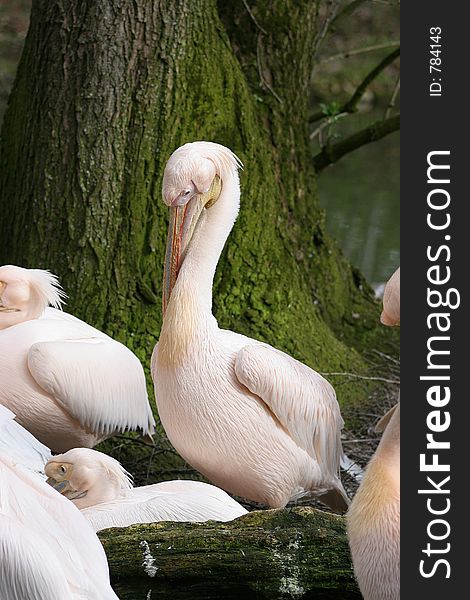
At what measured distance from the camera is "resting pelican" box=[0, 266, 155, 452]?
3.76 metres

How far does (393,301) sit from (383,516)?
0.41 metres

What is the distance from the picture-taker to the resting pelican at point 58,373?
376 centimetres

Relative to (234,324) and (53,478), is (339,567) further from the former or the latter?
(234,324)

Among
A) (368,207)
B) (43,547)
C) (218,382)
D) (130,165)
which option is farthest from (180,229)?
(368,207)

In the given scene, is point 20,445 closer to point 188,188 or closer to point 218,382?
point 218,382

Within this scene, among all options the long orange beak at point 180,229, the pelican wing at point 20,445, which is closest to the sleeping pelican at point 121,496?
the pelican wing at point 20,445

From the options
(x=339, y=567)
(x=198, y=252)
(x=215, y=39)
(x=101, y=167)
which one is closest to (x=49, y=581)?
(x=339, y=567)

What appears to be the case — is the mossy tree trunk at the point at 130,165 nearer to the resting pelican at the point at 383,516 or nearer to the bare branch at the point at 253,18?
the bare branch at the point at 253,18

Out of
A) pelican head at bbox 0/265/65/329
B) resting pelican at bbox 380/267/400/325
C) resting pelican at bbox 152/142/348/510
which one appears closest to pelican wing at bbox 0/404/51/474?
resting pelican at bbox 152/142/348/510

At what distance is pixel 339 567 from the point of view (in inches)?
105

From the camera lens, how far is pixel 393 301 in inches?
82.0

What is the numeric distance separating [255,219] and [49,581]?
2585 millimetres

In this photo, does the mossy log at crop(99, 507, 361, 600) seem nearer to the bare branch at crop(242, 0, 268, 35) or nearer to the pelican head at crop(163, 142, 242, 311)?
the pelican head at crop(163, 142, 242, 311)

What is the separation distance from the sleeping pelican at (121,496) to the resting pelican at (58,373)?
1.31ft
